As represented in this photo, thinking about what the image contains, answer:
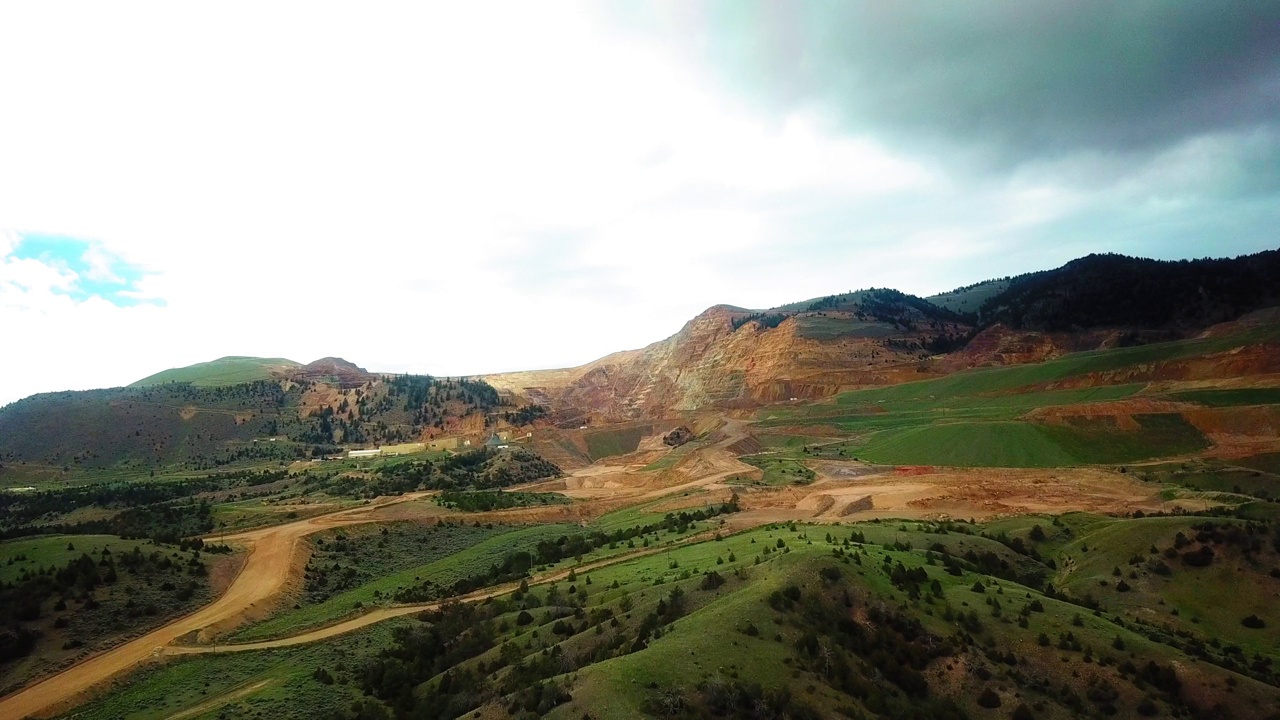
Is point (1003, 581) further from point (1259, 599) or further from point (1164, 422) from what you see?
point (1164, 422)

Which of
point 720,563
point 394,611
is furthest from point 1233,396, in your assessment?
point 394,611

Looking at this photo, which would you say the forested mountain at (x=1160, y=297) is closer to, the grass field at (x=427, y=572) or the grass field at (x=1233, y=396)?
the grass field at (x=1233, y=396)

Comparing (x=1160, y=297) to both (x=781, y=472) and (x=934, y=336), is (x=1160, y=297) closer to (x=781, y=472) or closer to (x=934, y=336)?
(x=934, y=336)

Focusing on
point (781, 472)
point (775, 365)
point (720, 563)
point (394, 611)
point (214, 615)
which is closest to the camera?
point (720, 563)

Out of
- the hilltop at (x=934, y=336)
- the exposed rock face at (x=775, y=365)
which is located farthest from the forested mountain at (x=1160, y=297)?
the exposed rock face at (x=775, y=365)

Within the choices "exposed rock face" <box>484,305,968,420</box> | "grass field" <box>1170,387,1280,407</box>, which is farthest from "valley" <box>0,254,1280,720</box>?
"exposed rock face" <box>484,305,968,420</box>

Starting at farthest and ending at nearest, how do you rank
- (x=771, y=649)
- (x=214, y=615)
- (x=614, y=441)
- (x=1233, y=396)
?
(x=614, y=441) < (x=1233, y=396) < (x=214, y=615) < (x=771, y=649)
